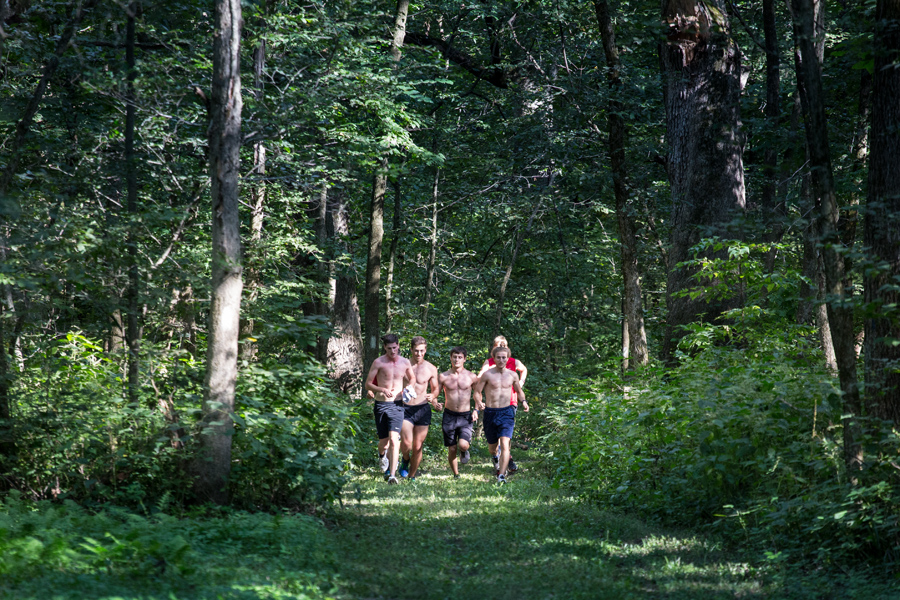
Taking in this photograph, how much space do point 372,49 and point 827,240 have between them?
935cm

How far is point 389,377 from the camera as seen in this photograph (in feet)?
37.5

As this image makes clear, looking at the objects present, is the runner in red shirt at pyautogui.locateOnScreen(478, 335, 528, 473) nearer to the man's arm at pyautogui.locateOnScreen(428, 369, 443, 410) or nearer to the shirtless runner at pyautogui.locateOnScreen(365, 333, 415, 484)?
the man's arm at pyautogui.locateOnScreen(428, 369, 443, 410)

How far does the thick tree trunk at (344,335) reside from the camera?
60.1ft

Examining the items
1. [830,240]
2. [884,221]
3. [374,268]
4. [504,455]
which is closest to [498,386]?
[504,455]

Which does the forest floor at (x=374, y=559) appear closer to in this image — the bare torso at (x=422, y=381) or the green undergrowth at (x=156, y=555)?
the green undergrowth at (x=156, y=555)

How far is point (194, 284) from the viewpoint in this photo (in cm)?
809

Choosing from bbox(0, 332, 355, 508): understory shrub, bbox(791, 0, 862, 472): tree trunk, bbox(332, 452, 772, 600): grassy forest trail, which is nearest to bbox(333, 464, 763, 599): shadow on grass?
bbox(332, 452, 772, 600): grassy forest trail

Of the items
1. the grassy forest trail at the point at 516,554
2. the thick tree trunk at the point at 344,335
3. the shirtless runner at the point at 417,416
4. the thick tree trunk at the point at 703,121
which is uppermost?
the thick tree trunk at the point at 703,121

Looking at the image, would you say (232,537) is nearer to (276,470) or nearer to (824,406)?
(276,470)

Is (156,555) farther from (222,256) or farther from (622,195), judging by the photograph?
(622,195)

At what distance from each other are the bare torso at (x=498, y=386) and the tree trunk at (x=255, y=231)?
3.71 meters

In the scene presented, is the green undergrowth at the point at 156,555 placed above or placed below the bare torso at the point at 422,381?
below

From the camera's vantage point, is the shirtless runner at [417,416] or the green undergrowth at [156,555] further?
the shirtless runner at [417,416]

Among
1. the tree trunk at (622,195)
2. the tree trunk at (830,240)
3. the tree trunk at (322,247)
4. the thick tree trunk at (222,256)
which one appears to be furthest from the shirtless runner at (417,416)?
the tree trunk at (830,240)
